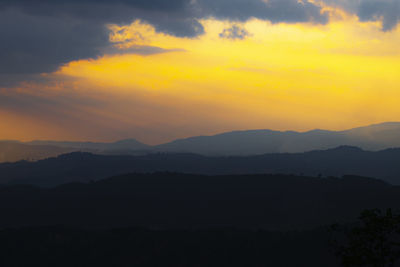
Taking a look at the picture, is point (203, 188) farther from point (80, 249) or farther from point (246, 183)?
point (80, 249)

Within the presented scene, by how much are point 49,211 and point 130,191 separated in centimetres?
3066

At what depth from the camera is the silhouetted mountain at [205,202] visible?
14425 cm

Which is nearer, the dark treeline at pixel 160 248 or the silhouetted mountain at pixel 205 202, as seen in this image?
the dark treeline at pixel 160 248

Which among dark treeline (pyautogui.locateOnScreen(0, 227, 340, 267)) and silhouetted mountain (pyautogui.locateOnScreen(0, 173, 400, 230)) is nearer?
dark treeline (pyautogui.locateOnScreen(0, 227, 340, 267))

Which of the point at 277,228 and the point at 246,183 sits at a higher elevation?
the point at 246,183

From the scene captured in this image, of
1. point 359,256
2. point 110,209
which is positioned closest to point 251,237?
point 110,209

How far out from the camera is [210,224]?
472 ft

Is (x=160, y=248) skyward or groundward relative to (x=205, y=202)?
groundward

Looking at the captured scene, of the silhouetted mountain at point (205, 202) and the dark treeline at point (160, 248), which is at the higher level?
the silhouetted mountain at point (205, 202)

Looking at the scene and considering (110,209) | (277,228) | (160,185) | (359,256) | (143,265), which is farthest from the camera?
(160,185)

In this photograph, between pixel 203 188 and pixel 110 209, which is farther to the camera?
pixel 203 188

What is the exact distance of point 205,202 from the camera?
162 metres

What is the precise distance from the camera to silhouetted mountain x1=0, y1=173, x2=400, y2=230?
144250 millimetres

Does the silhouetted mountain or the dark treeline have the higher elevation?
the silhouetted mountain
